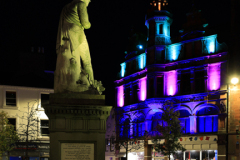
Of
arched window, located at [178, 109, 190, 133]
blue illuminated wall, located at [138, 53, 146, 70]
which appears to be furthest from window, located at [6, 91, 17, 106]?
arched window, located at [178, 109, 190, 133]

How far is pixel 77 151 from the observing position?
39.9 ft

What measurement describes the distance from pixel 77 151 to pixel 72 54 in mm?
3070

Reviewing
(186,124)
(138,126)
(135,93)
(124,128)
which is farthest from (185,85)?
(124,128)

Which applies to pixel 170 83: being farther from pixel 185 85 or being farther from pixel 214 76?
pixel 214 76

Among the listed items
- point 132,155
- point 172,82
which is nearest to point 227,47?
point 172,82

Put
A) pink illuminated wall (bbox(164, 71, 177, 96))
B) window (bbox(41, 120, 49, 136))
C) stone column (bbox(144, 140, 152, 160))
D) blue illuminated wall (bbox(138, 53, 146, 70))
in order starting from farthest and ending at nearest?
blue illuminated wall (bbox(138, 53, 146, 70)) → stone column (bbox(144, 140, 152, 160)) → pink illuminated wall (bbox(164, 71, 177, 96)) → window (bbox(41, 120, 49, 136))

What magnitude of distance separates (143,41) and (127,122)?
11510 millimetres

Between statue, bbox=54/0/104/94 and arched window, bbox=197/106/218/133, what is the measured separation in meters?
31.3

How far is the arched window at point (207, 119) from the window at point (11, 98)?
1999 cm

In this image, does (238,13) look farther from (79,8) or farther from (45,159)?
(79,8)

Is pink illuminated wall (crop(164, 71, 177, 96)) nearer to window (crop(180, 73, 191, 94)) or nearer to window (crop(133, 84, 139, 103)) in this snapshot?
window (crop(180, 73, 191, 94))

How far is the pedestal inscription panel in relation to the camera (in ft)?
39.4

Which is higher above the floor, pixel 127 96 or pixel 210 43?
pixel 210 43

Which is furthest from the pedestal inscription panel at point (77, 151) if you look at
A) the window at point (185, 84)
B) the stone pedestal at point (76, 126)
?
the window at point (185, 84)
